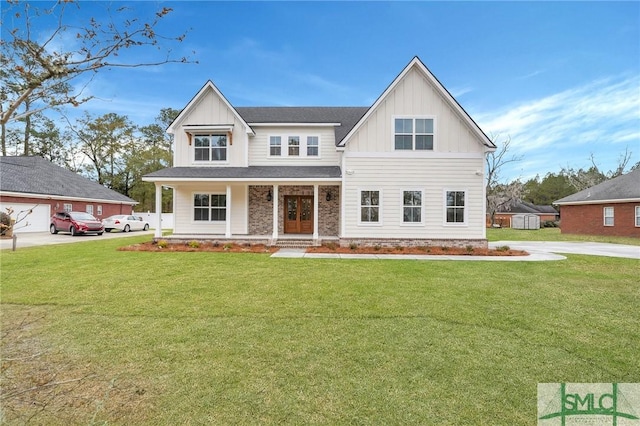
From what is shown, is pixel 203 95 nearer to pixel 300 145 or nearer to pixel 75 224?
pixel 300 145

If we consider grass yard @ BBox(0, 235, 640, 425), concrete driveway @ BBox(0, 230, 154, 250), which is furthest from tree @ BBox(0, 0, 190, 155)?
concrete driveway @ BBox(0, 230, 154, 250)

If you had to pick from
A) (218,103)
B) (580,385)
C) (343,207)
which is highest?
(218,103)

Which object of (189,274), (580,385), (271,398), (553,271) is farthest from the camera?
(553,271)

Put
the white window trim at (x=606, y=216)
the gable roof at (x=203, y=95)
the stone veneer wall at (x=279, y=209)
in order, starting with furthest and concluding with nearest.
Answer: the white window trim at (x=606, y=216) < the stone veneer wall at (x=279, y=209) < the gable roof at (x=203, y=95)

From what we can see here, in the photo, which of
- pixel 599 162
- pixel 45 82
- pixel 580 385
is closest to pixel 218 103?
pixel 45 82

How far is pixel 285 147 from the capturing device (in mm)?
17438

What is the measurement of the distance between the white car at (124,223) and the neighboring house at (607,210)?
36.6 metres

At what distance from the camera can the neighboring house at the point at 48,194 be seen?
21.5 meters

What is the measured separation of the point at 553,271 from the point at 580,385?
7.47 meters

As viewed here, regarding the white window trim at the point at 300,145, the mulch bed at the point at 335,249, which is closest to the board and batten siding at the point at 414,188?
the mulch bed at the point at 335,249

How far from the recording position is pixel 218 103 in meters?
16.7

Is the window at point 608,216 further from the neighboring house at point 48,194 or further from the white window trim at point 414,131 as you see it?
the neighboring house at point 48,194

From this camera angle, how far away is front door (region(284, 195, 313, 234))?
17250 millimetres

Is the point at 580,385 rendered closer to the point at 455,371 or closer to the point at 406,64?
the point at 455,371
